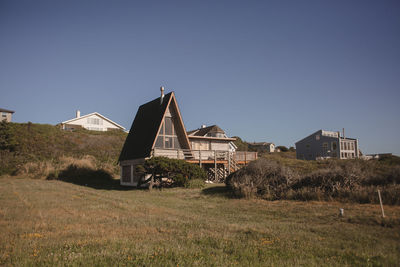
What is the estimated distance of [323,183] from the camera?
13523 millimetres

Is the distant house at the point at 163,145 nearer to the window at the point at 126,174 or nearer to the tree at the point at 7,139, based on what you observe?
the window at the point at 126,174

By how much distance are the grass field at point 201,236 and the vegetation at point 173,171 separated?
8.25 m

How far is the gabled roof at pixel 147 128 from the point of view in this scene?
964 inches

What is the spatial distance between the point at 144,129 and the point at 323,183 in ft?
55.8

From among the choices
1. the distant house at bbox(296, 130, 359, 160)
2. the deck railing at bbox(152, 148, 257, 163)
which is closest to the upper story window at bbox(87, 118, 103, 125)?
the distant house at bbox(296, 130, 359, 160)

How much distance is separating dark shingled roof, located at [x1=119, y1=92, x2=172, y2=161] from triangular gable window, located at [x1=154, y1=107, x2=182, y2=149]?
0.79 m

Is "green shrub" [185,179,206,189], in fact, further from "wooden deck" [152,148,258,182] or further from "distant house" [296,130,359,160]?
"distant house" [296,130,359,160]

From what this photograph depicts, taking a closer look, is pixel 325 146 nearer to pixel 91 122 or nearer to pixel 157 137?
pixel 157 137

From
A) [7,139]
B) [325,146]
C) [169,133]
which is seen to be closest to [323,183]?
[169,133]

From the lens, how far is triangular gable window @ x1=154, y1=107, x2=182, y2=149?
25.4 metres

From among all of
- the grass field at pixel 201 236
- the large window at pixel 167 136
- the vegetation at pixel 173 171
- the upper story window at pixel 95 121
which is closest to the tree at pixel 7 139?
the large window at pixel 167 136

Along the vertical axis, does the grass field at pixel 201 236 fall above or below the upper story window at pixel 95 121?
below

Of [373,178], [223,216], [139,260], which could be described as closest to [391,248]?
[139,260]

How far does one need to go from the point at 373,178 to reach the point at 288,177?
3.75 meters
